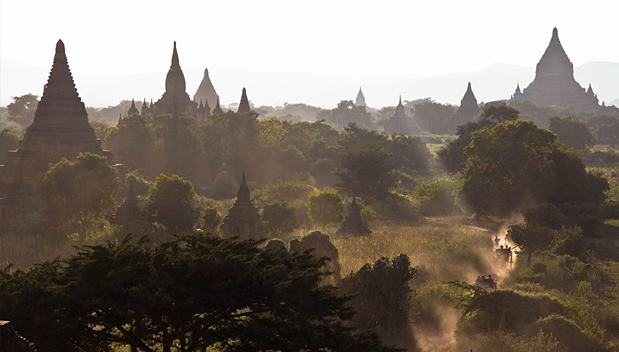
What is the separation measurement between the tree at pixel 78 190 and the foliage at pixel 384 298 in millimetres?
16730

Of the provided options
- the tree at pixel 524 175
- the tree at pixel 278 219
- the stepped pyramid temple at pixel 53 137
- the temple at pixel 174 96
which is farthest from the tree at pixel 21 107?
the tree at pixel 524 175

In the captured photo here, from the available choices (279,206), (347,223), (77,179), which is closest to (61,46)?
(77,179)

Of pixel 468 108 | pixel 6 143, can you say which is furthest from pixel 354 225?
pixel 468 108

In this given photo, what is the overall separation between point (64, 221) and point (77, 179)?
223cm

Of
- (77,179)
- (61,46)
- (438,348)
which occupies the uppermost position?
(61,46)

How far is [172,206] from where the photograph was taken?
34219 mm

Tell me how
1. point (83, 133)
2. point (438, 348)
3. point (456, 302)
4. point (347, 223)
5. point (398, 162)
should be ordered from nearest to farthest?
point (438, 348)
point (456, 302)
point (347, 223)
point (83, 133)
point (398, 162)

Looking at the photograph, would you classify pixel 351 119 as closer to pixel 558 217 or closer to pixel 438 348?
pixel 558 217

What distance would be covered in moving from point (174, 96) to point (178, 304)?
186ft

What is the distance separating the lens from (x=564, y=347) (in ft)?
59.7

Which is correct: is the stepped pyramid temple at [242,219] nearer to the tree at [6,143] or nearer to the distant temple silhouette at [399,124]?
the tree at [6,143]

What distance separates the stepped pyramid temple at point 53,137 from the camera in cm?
4153

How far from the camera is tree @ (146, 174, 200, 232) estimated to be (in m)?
33.8

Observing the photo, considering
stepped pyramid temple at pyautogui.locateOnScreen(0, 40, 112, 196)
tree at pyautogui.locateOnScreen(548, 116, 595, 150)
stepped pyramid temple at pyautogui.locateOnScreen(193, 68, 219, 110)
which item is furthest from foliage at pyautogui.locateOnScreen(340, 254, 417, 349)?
stepped pyramid temple at pyautogui.locateOnScreen(193, 68, 219, 110)
